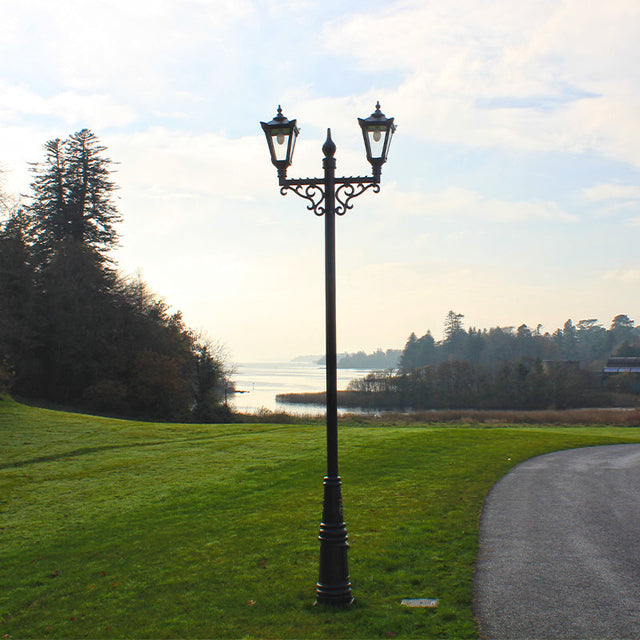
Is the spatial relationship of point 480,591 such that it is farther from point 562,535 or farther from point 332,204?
point 332,204

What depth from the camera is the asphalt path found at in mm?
5629

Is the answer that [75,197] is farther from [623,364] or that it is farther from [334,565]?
[623,364]

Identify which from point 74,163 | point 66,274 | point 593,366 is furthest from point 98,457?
point 593,366

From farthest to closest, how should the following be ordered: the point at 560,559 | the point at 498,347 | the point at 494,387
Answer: the point at 498,347
the point at 494,387
the point at 560,559

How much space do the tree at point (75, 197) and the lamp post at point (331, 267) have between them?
51.7 m

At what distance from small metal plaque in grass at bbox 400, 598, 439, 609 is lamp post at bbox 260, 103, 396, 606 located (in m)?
0.61

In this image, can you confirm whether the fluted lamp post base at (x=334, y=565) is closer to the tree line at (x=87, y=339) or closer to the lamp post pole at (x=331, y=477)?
the lamp post pole at (x=331, y=477)

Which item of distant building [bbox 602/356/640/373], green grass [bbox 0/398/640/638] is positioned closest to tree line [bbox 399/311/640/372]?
distant building [bbox 602/356/640/373]

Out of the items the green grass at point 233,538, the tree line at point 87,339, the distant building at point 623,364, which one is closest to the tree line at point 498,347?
the distant building at point 623,364

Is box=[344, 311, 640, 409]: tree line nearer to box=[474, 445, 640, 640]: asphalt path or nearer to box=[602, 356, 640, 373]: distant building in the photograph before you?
box=[602, 356, 640, 373]: distant building

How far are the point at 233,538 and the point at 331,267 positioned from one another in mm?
5256

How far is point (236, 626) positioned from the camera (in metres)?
6.23

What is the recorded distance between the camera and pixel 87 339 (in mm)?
46438

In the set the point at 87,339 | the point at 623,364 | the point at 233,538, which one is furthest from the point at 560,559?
the point at 623,364
